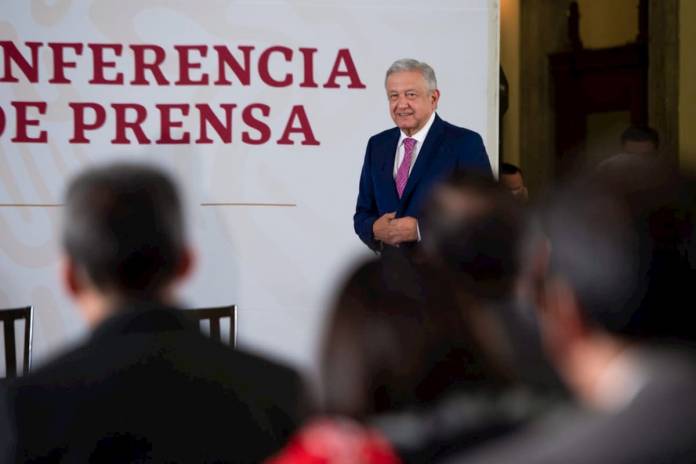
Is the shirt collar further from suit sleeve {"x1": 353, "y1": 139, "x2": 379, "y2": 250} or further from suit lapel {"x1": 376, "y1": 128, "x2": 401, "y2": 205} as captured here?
suit sleeve {"x1": 353, "y1": 139, "x2": 379, "y2": 250}

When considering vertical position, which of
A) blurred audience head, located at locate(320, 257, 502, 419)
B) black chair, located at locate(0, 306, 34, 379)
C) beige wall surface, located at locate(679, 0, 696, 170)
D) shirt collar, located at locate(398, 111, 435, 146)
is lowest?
black chair, located at locate(0, 306, 34, 379)

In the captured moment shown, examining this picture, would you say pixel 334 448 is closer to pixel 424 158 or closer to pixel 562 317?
pixel 562 317

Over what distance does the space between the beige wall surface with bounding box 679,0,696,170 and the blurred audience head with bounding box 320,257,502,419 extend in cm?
606

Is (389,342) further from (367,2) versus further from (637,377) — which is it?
(367,2)

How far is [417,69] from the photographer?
4.33 meters

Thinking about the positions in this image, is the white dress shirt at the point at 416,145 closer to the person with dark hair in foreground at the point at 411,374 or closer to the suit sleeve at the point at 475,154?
the suit sleeve at the point at 475,154

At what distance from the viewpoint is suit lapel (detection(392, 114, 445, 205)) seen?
164 inches

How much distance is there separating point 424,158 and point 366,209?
0.32 metres

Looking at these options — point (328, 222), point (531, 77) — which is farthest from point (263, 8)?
point (531, 77)

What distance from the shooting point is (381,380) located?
1.37 metres

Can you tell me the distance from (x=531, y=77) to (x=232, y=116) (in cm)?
487

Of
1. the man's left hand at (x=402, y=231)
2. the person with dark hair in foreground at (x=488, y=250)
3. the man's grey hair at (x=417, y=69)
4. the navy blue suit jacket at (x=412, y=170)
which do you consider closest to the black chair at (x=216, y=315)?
the man's left hand at (x=402, y=231)

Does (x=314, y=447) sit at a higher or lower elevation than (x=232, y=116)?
lower

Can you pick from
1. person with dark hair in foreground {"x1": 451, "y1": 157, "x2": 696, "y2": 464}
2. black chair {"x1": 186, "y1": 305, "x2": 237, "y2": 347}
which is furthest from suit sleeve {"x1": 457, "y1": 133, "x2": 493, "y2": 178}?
person with dark hair in foreground {"x1": 451, "y1": 157, "x2": 696, "y2": 464}
